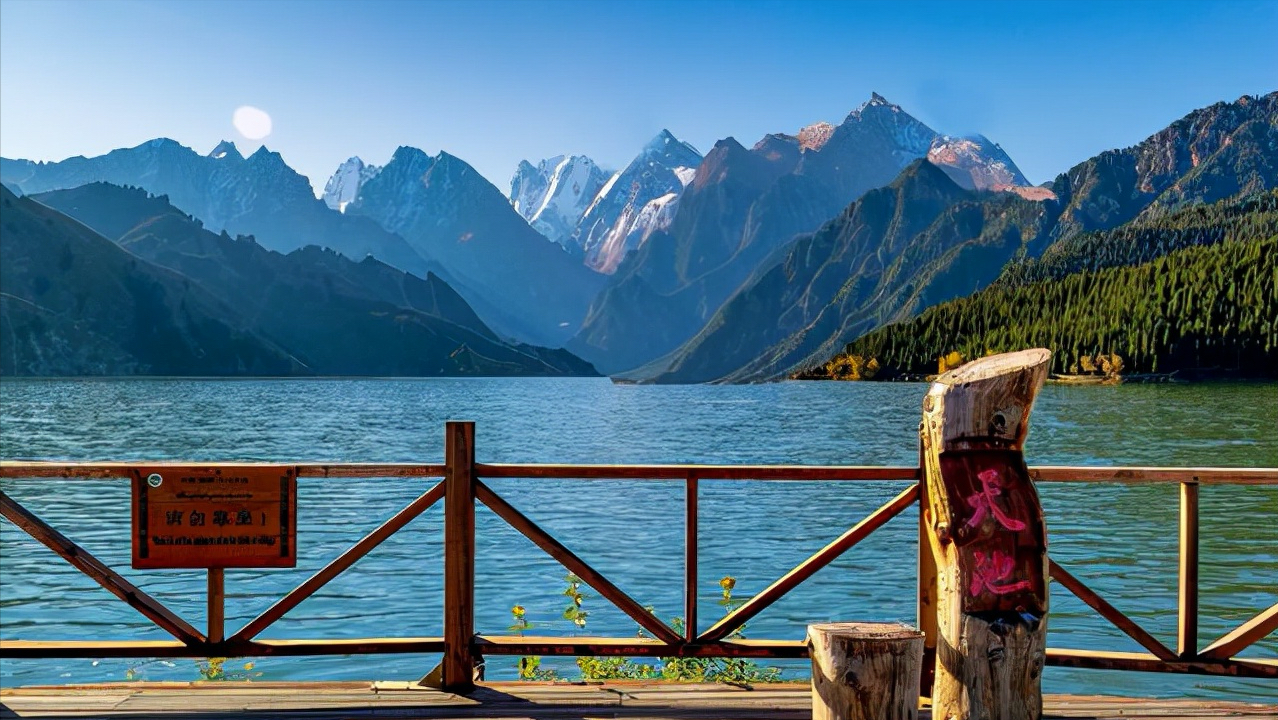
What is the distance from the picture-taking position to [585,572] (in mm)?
8648

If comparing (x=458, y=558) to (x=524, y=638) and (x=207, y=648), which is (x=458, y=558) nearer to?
(x=524, y=638)

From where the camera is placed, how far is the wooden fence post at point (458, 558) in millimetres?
8328

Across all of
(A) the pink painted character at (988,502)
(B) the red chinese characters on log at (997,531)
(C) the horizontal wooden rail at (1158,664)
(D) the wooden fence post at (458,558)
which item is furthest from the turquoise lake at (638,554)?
(A) the pink painted character at (988,502)

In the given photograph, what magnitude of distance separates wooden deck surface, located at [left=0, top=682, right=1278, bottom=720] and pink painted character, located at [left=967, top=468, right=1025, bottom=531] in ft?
7.11

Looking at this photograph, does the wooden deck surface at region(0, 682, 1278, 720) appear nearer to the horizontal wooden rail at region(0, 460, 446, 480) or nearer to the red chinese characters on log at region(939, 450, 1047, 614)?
the horizontal wooden rail at region(0, 460, 446, 480)

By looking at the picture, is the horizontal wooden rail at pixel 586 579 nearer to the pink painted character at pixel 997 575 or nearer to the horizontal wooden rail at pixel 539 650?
the horizontal wooden rail at pixel 539 650

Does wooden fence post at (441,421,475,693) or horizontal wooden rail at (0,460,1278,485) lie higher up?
horizontal wooden rail at (0,460,1278,485)

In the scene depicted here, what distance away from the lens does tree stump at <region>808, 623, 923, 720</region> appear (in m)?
6.07

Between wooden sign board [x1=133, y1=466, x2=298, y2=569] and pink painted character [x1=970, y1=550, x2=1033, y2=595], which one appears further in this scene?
wooden sign board [x1=133, y1=466, x2=298, y2=569]

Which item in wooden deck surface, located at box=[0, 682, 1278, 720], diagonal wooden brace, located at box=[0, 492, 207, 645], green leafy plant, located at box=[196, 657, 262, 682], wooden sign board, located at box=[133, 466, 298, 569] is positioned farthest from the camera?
green leafy plant, located at box=[196, 657, 262, 682]

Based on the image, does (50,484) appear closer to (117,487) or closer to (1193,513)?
(117,487)

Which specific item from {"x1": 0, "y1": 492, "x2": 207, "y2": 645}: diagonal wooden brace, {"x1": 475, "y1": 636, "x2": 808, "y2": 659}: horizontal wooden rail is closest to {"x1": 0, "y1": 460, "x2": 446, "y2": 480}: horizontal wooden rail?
{"x1": 0, "y1": 492, "x2": 207, "y2": 645}: diagonal wooden brace

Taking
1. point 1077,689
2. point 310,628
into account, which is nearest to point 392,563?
point 310,628

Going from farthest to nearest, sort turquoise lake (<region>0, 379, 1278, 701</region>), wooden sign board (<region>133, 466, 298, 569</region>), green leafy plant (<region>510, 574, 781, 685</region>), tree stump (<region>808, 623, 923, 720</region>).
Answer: turquoise lake (<region>0, 379, 1278, 701</region>)
green leafy plant (<region>510, 574, 781, 685</region>)
wooden sign board (<region>133, 466, 298, 569</region>)
tree stump (<region>808, 623, 923, 720</region>)
